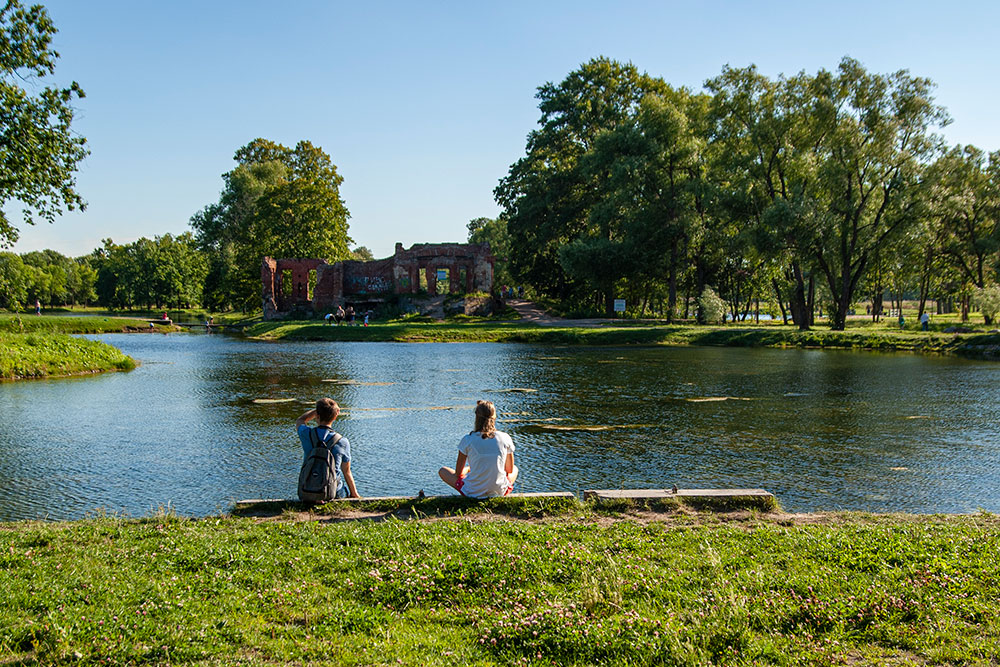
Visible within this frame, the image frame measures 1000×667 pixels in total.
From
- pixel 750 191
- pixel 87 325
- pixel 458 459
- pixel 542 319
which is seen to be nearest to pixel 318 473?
pixel 458 459

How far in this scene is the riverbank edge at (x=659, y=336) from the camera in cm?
3644

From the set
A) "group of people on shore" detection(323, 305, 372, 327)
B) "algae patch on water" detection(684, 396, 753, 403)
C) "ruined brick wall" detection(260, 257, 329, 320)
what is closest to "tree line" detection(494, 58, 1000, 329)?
"group of people on shore" detection(323, 305, 372, 327)

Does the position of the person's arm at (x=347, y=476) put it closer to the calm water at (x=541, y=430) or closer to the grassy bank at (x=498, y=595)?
the grassy bank at (x=498, y=595)

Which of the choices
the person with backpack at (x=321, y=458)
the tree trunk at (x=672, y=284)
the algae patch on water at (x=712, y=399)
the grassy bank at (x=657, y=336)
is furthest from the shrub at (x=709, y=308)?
the person with backpack at (x=321, y=458)

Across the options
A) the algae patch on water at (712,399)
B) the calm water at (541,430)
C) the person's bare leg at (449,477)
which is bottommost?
the calm water at (541,430)

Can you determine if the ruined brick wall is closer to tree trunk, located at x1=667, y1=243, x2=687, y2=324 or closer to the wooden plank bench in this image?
tree trunk, located at x1=667, y1=243, x2=687, y2=324

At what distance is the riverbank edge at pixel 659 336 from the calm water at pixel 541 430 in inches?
246

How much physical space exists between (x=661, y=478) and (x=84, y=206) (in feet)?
71.3

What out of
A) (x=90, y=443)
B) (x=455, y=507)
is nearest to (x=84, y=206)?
(x=90, y=443)

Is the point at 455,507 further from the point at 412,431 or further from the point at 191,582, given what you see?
the point at 412,431

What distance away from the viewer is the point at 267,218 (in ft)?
234

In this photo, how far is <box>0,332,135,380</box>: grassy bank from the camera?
84.9 ft

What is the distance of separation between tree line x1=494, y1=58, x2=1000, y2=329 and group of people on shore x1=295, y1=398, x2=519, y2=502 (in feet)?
121

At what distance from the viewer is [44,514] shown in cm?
970
